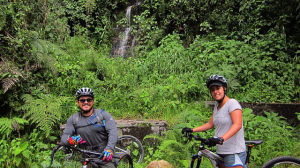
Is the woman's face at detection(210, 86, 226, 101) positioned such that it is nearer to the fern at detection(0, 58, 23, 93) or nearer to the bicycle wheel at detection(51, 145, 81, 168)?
the bicycle wheel at detection(51, 145, 81, 168)

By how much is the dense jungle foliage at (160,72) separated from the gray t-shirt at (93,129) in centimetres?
164

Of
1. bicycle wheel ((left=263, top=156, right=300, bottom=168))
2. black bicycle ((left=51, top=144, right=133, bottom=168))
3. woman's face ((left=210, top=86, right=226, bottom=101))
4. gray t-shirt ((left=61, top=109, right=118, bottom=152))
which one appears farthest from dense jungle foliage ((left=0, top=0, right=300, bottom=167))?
woman's face ((left=210, top=86, right=226, bottom=101))

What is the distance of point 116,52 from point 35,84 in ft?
19.7

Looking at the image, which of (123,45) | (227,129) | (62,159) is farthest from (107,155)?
(123,45)

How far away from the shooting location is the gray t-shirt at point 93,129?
3.08m

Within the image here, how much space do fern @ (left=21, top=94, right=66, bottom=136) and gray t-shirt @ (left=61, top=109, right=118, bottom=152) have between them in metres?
2.05

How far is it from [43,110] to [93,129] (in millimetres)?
2570

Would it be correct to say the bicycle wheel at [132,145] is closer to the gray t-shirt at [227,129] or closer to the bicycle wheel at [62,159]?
the bicycle wheel at [62,159]

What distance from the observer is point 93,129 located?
3.09 meters

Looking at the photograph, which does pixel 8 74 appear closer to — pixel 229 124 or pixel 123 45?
pixel 229 124

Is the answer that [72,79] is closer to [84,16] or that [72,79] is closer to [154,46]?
[154,46]

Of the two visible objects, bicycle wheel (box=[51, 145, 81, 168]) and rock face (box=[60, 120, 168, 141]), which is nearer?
bicycle wheel (box=[51, 145, 81, 168])

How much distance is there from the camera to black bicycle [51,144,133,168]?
273 cm

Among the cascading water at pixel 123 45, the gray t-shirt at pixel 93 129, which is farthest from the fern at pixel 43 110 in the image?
the cascading water at pixel 123 45
